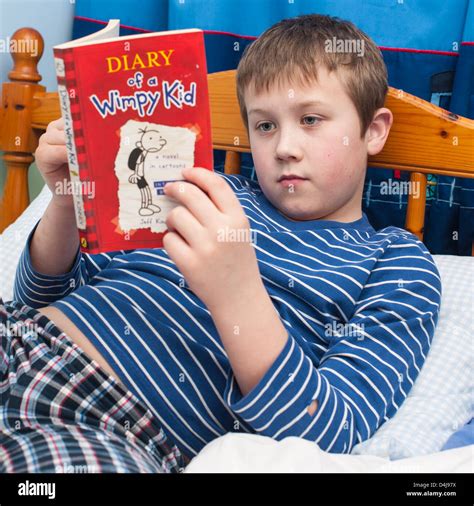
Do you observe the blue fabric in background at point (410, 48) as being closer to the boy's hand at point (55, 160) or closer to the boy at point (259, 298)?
the boy at point (259, 298)

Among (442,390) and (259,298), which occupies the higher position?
(259,298)

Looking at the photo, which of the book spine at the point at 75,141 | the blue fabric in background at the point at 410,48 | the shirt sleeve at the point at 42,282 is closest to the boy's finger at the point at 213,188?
the book spine at the point at 75,141

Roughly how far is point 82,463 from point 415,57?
3.30 feet

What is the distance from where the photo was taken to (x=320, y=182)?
1.07 m

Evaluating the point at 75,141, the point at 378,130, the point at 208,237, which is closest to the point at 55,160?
the point at 75,141

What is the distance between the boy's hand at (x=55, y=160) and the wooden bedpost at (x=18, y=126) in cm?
63

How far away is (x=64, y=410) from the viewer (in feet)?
2.55

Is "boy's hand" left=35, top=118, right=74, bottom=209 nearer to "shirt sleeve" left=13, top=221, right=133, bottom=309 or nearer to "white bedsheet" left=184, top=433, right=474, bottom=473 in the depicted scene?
"shirt sleeve" left=13, top=221, right=133, bottom=309

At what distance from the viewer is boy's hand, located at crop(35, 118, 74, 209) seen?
2.97ft

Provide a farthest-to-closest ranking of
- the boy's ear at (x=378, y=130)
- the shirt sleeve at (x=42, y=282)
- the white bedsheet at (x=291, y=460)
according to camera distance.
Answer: the boy's ear at (x=378, y=130) < the shirt sleeve at (x=42, y=282) < the white bedsheet at (x=291, y=460)

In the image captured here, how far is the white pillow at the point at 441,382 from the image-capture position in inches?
33.7

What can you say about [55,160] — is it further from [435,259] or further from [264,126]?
[435,259]

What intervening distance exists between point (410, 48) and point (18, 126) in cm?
79

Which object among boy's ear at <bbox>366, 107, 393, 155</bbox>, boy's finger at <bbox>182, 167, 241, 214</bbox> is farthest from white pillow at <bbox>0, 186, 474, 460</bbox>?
boy's finger at <bbox>182, 167, 241, 214</bbox>
